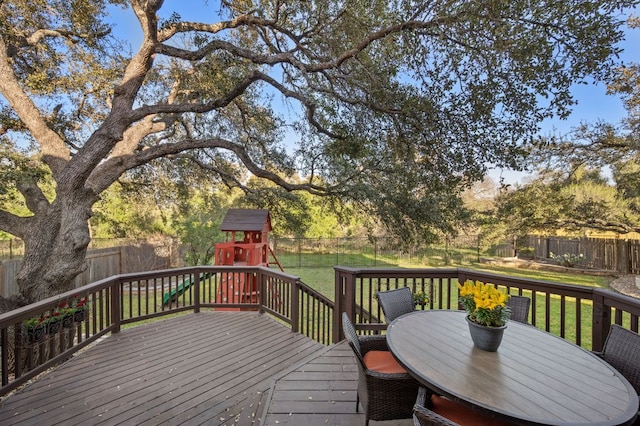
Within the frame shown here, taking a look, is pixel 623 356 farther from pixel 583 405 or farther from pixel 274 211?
pixel 274 211

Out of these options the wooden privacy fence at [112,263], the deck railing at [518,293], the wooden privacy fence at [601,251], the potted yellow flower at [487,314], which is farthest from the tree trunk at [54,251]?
the wooden privacy fence at [601,251]

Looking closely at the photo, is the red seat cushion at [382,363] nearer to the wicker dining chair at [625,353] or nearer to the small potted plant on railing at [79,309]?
the wicker dining chair at [625,353]

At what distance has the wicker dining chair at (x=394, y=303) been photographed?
2.92m

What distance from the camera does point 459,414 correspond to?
5.38 ft

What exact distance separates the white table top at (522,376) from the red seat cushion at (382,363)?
0.84ft

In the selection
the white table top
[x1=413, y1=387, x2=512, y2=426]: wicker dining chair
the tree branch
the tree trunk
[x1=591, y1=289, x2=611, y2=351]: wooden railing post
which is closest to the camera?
the white table top

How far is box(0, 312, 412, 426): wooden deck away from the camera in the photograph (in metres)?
2.54

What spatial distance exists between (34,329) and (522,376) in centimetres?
461

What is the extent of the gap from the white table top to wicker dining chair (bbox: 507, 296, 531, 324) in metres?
0.62

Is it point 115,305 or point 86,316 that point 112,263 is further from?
point 86,316

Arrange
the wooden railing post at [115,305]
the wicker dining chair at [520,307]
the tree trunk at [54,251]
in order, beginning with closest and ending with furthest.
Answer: the wicker dining chair at [520,307] < the wooden railing post at [115,305] < the tree trunk at [54,251]

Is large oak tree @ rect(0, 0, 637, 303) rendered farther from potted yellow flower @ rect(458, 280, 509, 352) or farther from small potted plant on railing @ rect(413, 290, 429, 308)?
potted yellow flower @ rect(458, 280, 509, 352)

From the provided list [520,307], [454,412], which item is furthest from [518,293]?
[454,412]

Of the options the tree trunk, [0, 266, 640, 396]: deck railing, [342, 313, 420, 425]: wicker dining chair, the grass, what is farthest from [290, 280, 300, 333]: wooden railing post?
the grass
